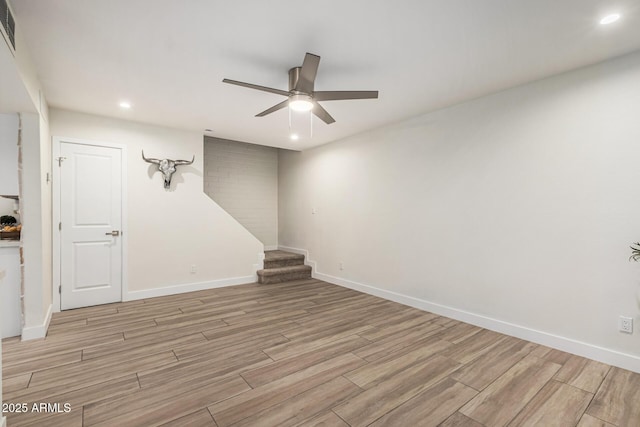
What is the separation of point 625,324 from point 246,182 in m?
6.13

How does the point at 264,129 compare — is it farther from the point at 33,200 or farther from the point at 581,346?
the point at 581,346

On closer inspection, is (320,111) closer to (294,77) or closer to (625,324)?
(294,77)

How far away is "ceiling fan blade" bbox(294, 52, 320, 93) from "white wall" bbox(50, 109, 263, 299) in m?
3.07

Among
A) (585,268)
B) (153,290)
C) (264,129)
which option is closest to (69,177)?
(153,290)

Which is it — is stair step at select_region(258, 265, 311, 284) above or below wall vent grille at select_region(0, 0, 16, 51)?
below

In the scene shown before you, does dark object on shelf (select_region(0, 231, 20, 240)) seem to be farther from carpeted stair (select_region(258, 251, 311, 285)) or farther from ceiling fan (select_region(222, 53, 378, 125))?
carpeted stair (select_region(258, 251, 311, 285))

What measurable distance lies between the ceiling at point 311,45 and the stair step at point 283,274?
10.1ft

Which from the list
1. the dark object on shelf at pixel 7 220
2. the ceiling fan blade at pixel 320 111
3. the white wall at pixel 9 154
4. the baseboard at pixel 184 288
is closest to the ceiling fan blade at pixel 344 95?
the ceiling fan blade at pixel 320 111

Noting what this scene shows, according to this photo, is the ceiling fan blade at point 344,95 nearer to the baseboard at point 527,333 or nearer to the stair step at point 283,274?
the baseboard at point 527,333

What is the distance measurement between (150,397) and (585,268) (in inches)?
149

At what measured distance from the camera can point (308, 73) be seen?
8.11 ft

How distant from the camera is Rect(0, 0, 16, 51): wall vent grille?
183 cm

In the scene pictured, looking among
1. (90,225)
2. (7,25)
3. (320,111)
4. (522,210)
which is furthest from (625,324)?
(90,225)

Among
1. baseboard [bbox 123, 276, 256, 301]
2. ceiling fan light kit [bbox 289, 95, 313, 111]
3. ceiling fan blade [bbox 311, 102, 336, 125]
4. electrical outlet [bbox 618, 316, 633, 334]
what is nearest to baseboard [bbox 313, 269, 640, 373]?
electrical outlet [bbox 618, 316, 633, 334]
